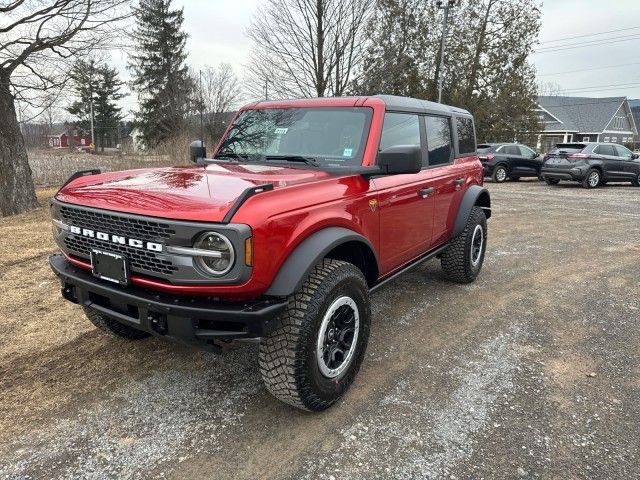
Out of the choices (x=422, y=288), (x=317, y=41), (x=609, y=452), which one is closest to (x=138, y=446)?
(x=609, y=452)

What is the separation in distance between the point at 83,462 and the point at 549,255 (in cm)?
642

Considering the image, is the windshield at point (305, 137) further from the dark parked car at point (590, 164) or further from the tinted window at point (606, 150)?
the tinted window at point (606, 150)

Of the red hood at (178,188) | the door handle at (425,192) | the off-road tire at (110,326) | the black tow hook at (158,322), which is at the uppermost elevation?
the red hood at (178,188)

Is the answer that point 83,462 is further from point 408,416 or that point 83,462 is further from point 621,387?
point 621,387

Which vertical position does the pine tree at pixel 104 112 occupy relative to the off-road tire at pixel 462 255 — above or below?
above

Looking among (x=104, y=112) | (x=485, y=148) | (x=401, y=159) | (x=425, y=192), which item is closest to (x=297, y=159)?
(x=401, y=159)

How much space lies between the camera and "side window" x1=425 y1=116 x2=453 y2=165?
429 centimetres

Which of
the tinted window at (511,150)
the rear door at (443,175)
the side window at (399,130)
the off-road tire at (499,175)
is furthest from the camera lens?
the tinted window at (511,150)

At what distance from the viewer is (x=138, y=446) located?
8.01 ft

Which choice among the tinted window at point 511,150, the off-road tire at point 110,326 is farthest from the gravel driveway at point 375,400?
the tinted window at point 511,150

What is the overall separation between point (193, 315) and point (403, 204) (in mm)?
2005

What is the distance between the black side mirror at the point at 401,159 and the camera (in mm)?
2938

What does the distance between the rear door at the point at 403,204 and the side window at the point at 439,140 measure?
20 cm

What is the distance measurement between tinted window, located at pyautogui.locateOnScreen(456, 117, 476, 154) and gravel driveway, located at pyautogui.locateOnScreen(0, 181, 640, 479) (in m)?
1.70
